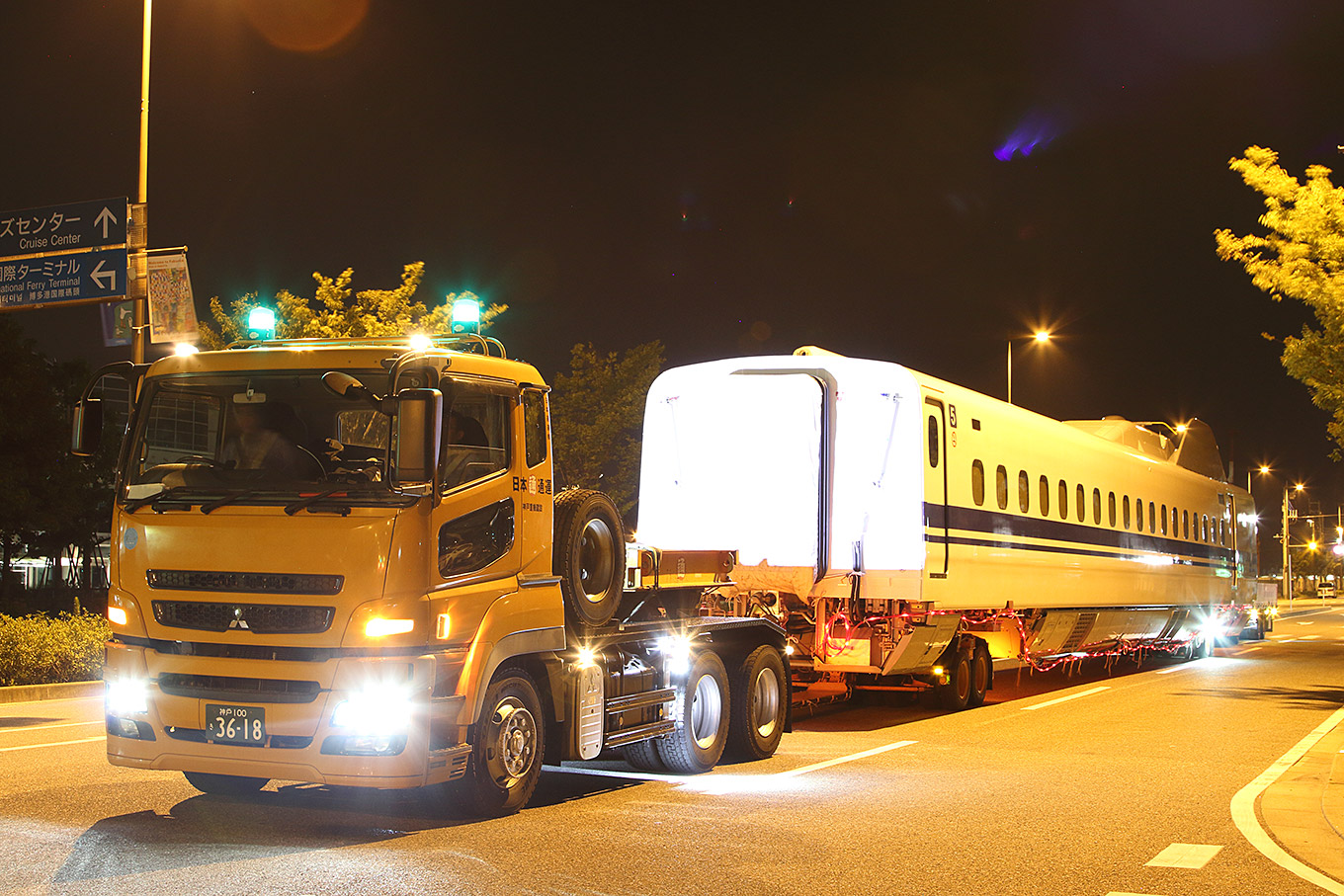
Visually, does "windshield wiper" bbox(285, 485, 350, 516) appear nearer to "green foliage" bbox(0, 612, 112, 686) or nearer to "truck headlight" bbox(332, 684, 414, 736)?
"truck headlight" bbox(332, 684, 414, 736)

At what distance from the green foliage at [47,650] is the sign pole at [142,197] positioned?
390 cm

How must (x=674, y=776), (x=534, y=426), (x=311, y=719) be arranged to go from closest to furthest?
1. (x=311, y=719)
2. (x=534, y=426)
3. (x=674, y=776)

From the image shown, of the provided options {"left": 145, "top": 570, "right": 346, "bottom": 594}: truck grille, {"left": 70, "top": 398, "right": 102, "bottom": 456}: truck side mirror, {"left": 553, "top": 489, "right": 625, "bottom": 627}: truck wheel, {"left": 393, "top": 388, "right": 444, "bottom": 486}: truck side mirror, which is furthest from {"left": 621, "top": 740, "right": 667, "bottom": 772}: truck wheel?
{"left": 70, "top": 398, "right": 102, "bottom": 456}: truck side mirror

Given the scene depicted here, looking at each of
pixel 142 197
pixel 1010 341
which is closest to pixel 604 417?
pixel 1010 341

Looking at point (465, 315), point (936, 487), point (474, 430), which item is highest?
point (465, 315)

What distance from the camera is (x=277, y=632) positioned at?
26.1 feet

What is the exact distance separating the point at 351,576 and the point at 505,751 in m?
1.64

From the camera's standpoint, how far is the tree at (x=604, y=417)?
46.1 meters

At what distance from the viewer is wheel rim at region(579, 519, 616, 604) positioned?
31.7 ft

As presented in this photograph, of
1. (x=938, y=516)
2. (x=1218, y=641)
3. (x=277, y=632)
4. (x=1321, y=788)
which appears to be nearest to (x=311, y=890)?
(x=277, y=632)

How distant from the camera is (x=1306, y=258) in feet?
63.0

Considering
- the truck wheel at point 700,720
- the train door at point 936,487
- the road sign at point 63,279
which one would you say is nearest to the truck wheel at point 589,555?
the truck wheel at point 700,720

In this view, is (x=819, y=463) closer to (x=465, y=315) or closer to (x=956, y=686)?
(x=465, y=315)

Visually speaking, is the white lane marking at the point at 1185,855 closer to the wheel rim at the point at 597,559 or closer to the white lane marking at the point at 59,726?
the wheel rim at the point at 597,559
